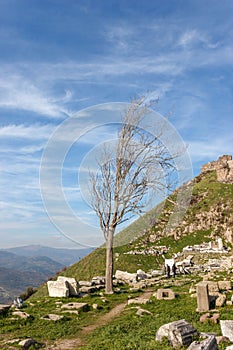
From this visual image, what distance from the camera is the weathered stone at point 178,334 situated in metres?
9.58

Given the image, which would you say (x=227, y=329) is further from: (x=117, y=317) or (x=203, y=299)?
(x=117, y=317)

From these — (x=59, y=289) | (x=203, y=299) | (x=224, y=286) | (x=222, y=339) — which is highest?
(x=224, y=286)

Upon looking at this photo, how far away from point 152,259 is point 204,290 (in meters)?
36.7

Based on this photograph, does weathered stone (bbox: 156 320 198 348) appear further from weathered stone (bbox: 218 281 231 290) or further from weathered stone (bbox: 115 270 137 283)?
weathered stone (bbox: 115 270 137 283)

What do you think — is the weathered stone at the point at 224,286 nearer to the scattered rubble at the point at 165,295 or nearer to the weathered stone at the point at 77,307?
the scattered rubble at the point at 165,295

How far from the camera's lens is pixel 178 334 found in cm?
971

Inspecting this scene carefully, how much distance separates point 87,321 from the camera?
15469mm

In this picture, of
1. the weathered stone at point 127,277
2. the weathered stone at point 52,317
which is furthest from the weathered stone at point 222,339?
the weathered stone at point 127,277

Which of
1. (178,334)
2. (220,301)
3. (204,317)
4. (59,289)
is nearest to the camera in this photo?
(178,334)

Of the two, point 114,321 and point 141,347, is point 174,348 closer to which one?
point 141,347

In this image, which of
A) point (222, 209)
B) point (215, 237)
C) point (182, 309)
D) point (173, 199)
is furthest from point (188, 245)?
point (182, 309)

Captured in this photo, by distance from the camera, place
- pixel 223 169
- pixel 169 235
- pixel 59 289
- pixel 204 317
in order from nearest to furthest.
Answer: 1. pixel 204 317
2. pixel 59 289
3. pixel 169 235
4. pixel 223 169

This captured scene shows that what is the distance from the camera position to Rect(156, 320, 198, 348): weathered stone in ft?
31.4

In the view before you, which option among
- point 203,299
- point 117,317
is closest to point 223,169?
point 203,299
